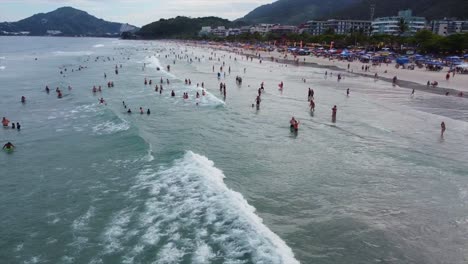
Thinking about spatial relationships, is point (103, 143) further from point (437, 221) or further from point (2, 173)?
point (437, 221)

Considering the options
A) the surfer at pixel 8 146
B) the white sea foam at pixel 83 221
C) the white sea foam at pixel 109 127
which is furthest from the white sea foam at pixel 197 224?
the surfer at pixel 8 146

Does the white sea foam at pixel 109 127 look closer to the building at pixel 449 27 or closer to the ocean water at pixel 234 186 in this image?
the ocean water at pixel 234 186

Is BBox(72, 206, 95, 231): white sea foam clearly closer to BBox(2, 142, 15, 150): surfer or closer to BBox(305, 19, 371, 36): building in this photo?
BBox(2, 142, 15, 150): surfer

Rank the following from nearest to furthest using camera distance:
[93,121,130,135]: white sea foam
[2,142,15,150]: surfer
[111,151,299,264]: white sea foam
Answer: [111,151,299,264]: white sea foam < [2,142,15,150]: surfer < [93,121,130,135]: white sea foam

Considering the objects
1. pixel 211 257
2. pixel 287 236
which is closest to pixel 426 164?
pixel 287 236

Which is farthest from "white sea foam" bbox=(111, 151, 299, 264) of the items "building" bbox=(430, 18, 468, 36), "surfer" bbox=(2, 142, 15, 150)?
"building" bbox=(430, 18, 468, 36)

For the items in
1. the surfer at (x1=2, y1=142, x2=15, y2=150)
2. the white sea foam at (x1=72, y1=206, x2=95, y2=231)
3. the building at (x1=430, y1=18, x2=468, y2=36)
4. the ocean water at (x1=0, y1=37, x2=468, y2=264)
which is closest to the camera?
the ocean water at (x1=0, y1=37, x2=468, y2=264)
